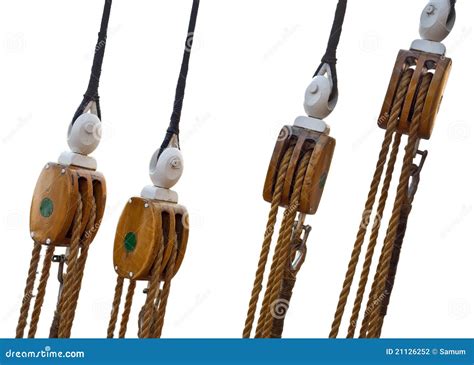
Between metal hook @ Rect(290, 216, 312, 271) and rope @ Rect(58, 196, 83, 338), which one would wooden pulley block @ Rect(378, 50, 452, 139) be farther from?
rope @ Rect(58, 196, 83, 338)

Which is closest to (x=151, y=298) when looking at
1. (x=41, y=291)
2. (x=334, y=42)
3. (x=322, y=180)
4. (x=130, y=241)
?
(x=130, y=241)

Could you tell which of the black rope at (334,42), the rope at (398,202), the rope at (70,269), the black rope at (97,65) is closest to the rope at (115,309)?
the rope at (70,269)

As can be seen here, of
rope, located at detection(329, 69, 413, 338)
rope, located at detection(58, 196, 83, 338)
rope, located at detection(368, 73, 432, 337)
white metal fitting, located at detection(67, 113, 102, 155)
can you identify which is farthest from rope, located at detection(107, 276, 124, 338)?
rope, located at detection(368, 73, 432, 337)

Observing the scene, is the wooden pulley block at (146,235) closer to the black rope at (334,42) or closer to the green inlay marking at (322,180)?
the green inlay marking at (322,180)

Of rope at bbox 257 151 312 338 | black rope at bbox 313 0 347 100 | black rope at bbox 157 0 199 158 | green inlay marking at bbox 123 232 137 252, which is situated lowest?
green inlay marking at bbox 123 232 137 252

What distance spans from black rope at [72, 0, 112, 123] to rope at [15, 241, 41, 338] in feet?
1.41

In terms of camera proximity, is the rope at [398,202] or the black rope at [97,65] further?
the black rope at [97,65]

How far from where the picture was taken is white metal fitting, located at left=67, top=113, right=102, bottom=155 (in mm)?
4160

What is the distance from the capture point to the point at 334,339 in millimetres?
3830

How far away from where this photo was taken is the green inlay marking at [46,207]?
13.7 ft

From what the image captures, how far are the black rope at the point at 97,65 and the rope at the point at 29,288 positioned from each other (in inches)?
16.9

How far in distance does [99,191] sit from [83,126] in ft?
0.70

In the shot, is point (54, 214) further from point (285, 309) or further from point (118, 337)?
point (285, 309)
